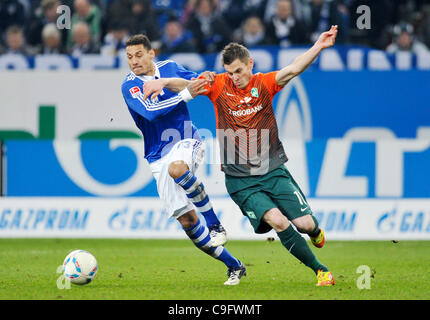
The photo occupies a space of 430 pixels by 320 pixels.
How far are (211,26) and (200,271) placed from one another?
6.91 m

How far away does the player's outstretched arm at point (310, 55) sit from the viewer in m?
7.26

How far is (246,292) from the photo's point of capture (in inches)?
287

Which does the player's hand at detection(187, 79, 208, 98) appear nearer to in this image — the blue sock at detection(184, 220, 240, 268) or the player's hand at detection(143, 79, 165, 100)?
the player's hand at detection(143, 79, 165, 100)

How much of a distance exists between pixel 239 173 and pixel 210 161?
15.6 ft

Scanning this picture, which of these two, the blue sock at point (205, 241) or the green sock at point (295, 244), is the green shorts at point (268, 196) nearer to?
the green sock at point (295, 244)

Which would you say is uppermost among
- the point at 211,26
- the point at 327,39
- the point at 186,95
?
the point at 211,26

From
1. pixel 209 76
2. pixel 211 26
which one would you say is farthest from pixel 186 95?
pixel 211 26

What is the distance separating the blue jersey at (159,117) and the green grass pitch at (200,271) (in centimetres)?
130

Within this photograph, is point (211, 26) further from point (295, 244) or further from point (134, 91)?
point (295, 244)

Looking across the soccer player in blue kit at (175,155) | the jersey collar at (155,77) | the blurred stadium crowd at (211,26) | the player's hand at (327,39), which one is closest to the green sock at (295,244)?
the soccer player in blue kit at (175,155)

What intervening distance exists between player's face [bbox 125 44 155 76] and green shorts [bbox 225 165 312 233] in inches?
55.5

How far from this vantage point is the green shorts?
7551 millimetres

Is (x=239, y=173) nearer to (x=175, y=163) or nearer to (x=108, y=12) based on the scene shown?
(x=175, y=163)

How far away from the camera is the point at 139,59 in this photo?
26.8ft
